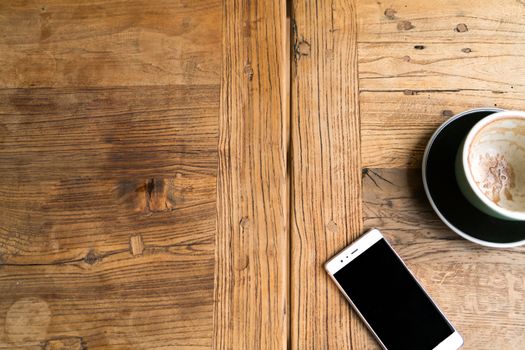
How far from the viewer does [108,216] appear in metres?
0.55

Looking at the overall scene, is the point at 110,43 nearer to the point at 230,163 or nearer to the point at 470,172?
the point at 230,163

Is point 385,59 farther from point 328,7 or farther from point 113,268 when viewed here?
point 113,268

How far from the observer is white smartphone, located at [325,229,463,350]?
1.65 ft

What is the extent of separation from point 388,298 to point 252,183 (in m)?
0.23

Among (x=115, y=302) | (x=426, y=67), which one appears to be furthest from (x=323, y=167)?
(x=115, y=302)

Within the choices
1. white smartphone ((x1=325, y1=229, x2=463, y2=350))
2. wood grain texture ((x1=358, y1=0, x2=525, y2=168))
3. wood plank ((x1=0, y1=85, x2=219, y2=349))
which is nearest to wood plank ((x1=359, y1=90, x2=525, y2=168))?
wood grain texture ((x1=358, y1=0, x2=525, y2=168))

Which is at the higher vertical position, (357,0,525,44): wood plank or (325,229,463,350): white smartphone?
(357,0,525,44): wood plank

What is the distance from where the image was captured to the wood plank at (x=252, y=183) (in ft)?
1.70

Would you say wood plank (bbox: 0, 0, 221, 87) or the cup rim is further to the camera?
wood plank (bbox: 0, 0, 221, 87)

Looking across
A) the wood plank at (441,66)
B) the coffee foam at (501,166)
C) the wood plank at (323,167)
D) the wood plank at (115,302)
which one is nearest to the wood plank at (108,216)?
the wood plank at (115,302)

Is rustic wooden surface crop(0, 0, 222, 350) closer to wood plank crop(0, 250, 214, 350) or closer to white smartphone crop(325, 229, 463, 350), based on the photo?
wood plank crop(0, 250, 214, 350)

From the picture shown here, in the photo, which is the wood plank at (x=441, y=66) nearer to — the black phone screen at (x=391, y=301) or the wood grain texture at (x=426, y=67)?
the wood grain texture at (x=426, y=67)

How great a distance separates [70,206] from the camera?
56 centimetres

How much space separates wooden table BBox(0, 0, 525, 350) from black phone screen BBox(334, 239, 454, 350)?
0.02 metres
